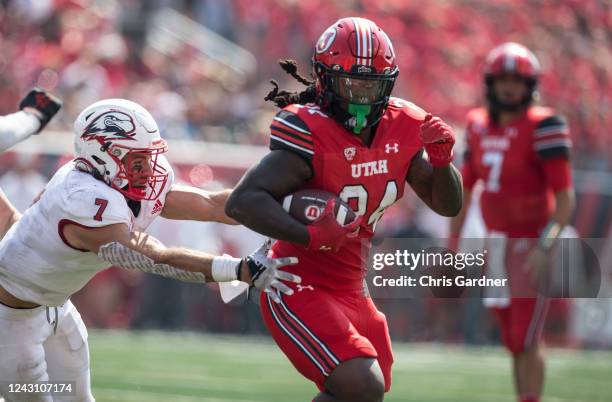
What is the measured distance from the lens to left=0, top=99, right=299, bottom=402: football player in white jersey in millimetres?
4262

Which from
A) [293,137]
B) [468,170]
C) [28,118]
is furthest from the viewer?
[468,170]

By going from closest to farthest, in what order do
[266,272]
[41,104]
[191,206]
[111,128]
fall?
1. [266,272]
2. [111,128]
3. [191,206]
4. [41,104]

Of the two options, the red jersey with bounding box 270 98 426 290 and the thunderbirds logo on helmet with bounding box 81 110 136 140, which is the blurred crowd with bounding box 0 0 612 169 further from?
the red jersey with bounding box 270 98 426 290

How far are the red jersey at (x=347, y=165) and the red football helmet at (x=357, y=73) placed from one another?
0.07 metres

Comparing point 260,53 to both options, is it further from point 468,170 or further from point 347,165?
point 347,165

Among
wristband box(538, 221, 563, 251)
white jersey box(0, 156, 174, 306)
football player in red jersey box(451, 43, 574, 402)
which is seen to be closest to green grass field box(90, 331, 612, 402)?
football player in red jersey box(451, 43, 574, 402)

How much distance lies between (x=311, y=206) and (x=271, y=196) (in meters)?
0.16

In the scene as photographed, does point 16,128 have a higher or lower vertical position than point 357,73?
lower

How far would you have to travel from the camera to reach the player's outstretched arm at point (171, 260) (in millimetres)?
4102

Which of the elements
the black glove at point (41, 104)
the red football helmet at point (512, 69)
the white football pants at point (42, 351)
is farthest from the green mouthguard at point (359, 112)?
the red football helmet at point (512, 69)

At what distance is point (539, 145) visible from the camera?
22.6 ft

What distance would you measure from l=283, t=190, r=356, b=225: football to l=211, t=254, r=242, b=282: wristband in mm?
324

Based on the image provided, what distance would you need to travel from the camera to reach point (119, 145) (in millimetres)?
4426

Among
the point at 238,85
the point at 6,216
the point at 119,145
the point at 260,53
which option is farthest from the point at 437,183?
the point at 260,53
